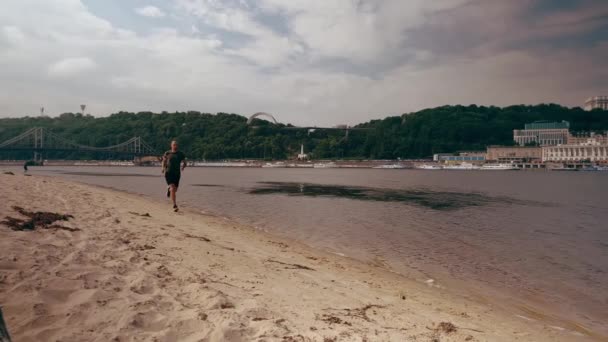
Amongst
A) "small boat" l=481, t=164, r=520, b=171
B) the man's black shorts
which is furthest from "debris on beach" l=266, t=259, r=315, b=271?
"small boat" l=481, t=164, r=520, b=171

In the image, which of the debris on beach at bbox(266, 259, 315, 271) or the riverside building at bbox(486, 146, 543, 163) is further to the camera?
the riverside building at bbox(486, 146, 543, 163)

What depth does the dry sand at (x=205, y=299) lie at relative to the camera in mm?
3426

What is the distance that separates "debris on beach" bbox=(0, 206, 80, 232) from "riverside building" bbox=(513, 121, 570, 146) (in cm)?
21651

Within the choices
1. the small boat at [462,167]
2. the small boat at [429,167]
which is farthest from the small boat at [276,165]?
the small boat at [462,167]

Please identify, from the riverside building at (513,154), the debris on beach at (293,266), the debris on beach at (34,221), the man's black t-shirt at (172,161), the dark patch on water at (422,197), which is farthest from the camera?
the riverside building at (513,154)

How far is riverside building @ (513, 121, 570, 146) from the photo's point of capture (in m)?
190

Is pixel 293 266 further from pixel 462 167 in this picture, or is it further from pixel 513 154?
pixel 513 154

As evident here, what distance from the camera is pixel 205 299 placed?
4.20m

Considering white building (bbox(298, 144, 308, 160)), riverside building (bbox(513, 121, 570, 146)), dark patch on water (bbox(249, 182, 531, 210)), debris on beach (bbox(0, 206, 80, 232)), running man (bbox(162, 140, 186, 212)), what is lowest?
dark patch on water (bbox(249, 182, 531, 210))

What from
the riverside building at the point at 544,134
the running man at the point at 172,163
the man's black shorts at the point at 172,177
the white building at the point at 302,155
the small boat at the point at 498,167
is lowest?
the small boat at the point at 498,167

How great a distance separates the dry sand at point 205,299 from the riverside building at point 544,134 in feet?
705

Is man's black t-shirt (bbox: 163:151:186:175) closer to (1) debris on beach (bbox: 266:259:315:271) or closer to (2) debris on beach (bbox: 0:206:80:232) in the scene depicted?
(2) debris on beach (bbox: 0:206:80:232)

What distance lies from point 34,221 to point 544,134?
226 m

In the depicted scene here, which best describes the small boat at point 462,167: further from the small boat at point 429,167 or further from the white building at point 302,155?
the white building at point 302,155
